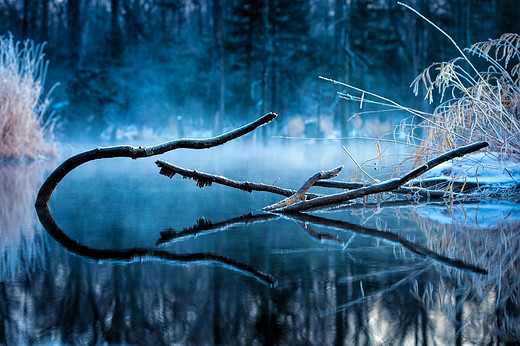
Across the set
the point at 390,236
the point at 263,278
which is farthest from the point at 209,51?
the point at 263,278

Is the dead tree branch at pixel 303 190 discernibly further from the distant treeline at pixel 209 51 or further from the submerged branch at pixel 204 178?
the distant treeline at pixel 209 51

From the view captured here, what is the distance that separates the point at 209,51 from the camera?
13102 millimetres

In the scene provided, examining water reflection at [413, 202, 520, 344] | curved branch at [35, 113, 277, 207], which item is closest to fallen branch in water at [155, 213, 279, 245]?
curved branch at [35, 113, 277, 207]

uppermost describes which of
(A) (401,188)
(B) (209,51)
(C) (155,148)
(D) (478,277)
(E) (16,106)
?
(B) (209,51)

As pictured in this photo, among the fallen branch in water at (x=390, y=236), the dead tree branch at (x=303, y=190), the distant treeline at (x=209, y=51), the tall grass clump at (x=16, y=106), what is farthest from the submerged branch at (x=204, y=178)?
the distant treeline at (x=209, y=51)

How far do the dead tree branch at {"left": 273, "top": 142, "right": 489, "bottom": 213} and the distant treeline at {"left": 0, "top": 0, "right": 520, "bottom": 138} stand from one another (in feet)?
31.8

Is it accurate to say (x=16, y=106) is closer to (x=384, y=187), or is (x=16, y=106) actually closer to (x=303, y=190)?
(x=303, y=190)

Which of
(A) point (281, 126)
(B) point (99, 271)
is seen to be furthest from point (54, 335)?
(A) point (281, 126)

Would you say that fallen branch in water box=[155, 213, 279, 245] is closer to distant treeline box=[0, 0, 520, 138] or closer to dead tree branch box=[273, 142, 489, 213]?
dead tree branch box=[273, 142, 489, 213]

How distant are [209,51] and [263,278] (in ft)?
41.8

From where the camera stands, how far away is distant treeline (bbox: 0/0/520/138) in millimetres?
11750

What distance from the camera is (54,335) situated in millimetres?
615

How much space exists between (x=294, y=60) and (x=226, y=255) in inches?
465

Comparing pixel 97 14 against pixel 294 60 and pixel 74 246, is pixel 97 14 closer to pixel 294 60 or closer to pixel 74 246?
pixel 294 60
